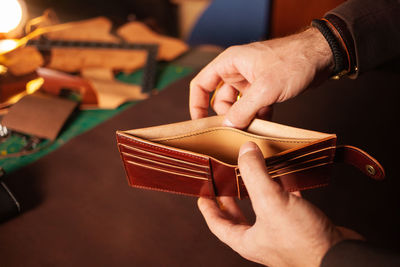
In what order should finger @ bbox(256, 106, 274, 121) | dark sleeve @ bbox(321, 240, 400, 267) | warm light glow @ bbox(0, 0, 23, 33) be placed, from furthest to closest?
warm light glow @ bbox(0, 0, 23, 33) → finger @ bbox(256, 106, 274, 121) → dark sleeve @ bbox(321, 240, 400, 267)

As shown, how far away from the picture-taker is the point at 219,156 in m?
0.58

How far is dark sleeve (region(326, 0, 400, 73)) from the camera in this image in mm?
629

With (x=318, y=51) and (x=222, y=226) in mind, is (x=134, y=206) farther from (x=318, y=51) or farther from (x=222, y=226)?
(x=318, y=51)

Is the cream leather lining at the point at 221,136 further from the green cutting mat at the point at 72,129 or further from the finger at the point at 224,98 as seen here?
the green cutting mat at the point at 72,129

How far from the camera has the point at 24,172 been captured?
0.71 meters

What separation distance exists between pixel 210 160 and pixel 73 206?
12.9 inches

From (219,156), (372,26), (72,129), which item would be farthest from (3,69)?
(372,26)

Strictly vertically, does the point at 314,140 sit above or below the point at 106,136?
above

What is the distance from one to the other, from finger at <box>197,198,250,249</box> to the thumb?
0.52 ft

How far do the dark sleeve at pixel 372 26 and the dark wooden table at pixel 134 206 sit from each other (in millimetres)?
206

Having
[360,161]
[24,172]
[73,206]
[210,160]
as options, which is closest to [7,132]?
[24,172]

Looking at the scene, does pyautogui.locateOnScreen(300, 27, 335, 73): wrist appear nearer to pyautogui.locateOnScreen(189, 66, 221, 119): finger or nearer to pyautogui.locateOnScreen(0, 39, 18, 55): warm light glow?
pyautogui.locateOnScreen(189, 66, 221, 119): finger

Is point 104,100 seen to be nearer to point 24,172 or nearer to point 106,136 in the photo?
point 106,136

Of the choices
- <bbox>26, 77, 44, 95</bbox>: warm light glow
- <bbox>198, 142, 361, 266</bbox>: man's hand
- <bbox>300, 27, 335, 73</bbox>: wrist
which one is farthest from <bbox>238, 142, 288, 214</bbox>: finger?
<bbox>26, 77, 44, 95</bbox>: warm light glow
